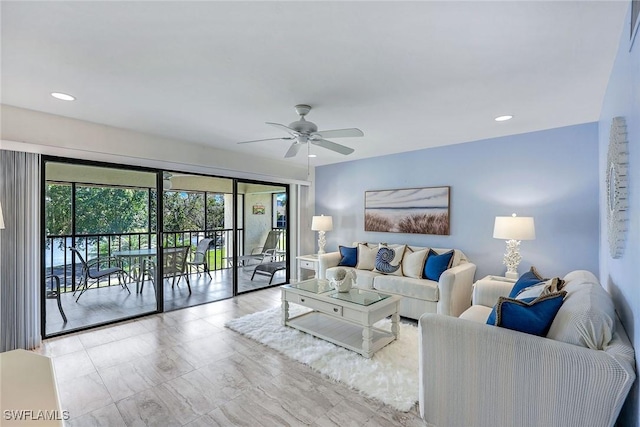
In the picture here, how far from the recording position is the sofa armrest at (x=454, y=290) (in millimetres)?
3346

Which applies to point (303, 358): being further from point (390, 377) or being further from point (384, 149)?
point (384, 149)

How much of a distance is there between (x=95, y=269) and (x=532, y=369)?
484 centimetres

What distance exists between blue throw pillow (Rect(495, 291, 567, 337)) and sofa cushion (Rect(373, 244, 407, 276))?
2432 millimetres

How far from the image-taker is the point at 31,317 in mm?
2916

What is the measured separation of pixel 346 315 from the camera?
2.92m

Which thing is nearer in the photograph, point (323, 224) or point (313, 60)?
point (313, 60)

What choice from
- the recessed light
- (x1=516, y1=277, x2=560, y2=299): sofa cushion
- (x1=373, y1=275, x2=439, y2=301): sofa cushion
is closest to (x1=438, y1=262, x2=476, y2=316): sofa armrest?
(x1=373, y1=275, x2=439, y2=301): sofa cushion

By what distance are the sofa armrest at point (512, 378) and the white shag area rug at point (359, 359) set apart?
36 cm

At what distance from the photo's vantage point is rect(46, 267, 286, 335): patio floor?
360 cm

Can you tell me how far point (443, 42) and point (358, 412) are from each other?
2.44m

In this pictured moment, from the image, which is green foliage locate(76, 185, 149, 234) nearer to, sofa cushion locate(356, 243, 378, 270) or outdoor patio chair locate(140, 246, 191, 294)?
outdoor patio chair locate(140, 246, 191, 294)

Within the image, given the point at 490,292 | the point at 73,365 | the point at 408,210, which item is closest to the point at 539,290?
the point at 490,292

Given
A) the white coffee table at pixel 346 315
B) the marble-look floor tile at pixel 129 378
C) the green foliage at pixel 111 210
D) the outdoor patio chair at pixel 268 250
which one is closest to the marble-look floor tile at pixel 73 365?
the marble-look floor tile at pixel 129 378

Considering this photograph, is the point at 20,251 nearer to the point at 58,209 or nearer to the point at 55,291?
the point at 58,209
